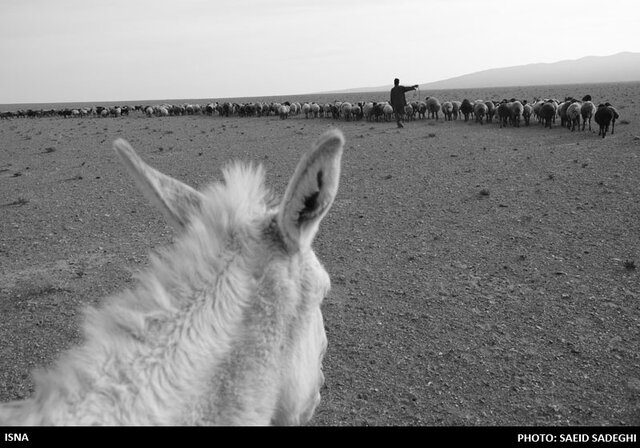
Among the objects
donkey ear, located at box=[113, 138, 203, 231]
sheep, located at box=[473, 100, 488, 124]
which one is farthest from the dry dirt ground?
sheep, located at box=[473, 100, 488, 124]

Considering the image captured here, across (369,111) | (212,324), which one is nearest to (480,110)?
(369,111)

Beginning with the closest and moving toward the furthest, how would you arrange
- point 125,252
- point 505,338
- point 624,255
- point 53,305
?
point 505,338 < point 53,305 < point 624,255 < point 125,252

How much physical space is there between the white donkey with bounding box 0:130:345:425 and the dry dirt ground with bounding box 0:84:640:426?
3.04 meters

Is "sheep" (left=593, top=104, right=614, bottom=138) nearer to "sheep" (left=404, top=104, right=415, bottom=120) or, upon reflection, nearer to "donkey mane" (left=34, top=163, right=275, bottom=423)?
"sheep" (left=404, top=104, right=415, bottom=120)

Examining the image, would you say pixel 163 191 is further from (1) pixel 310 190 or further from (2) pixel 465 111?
(2) pixel 465 111

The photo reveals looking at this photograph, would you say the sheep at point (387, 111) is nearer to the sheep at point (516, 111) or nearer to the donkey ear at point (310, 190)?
the sheep at point (516, 111)

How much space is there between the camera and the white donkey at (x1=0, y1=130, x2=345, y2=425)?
3.74 ft

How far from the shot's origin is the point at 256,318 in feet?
4.42

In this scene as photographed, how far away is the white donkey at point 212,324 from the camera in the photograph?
3.74 feet

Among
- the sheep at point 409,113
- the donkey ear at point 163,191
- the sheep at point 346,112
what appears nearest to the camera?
the donkey ear at point 163,191

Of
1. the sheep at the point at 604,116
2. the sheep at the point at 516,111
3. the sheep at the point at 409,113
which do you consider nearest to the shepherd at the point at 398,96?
the sheep at the point at 516,111
